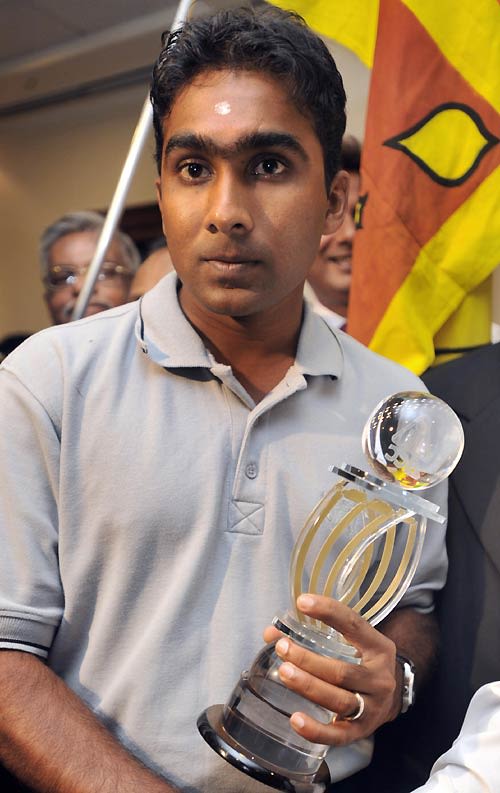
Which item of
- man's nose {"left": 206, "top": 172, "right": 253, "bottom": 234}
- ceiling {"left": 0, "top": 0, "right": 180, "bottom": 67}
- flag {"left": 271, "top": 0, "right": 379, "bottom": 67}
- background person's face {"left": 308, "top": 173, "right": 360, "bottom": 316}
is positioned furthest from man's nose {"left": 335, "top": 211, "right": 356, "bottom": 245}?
ceiling {"left": 0, "top": 0, "right": 180, "bottom": 67}

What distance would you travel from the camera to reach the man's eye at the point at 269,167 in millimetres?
1121

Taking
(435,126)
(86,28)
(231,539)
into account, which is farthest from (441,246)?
(86,28)

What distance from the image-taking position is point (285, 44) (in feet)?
3.76

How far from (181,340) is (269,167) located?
0.73 ft

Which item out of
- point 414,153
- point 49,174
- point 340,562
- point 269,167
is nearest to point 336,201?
point 269,167

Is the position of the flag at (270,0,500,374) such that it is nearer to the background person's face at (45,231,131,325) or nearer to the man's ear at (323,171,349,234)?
the man's ear at (323,171,349,234)

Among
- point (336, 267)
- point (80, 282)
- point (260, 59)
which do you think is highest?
point (260, 59)

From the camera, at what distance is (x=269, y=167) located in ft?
3.71

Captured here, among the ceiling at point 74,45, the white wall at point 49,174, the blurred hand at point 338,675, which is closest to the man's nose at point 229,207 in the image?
the blurred hand at point 338,675

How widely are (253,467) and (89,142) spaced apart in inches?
142

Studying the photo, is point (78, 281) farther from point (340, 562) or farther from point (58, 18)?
point (340, 562)

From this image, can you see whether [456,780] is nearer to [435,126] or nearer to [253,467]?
[253,467]

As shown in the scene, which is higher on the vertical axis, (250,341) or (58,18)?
(58,18)

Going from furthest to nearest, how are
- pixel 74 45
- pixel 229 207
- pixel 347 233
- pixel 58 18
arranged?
pixel 74 45, pixel 58 18, pixel 347 233, pixel 229 207
